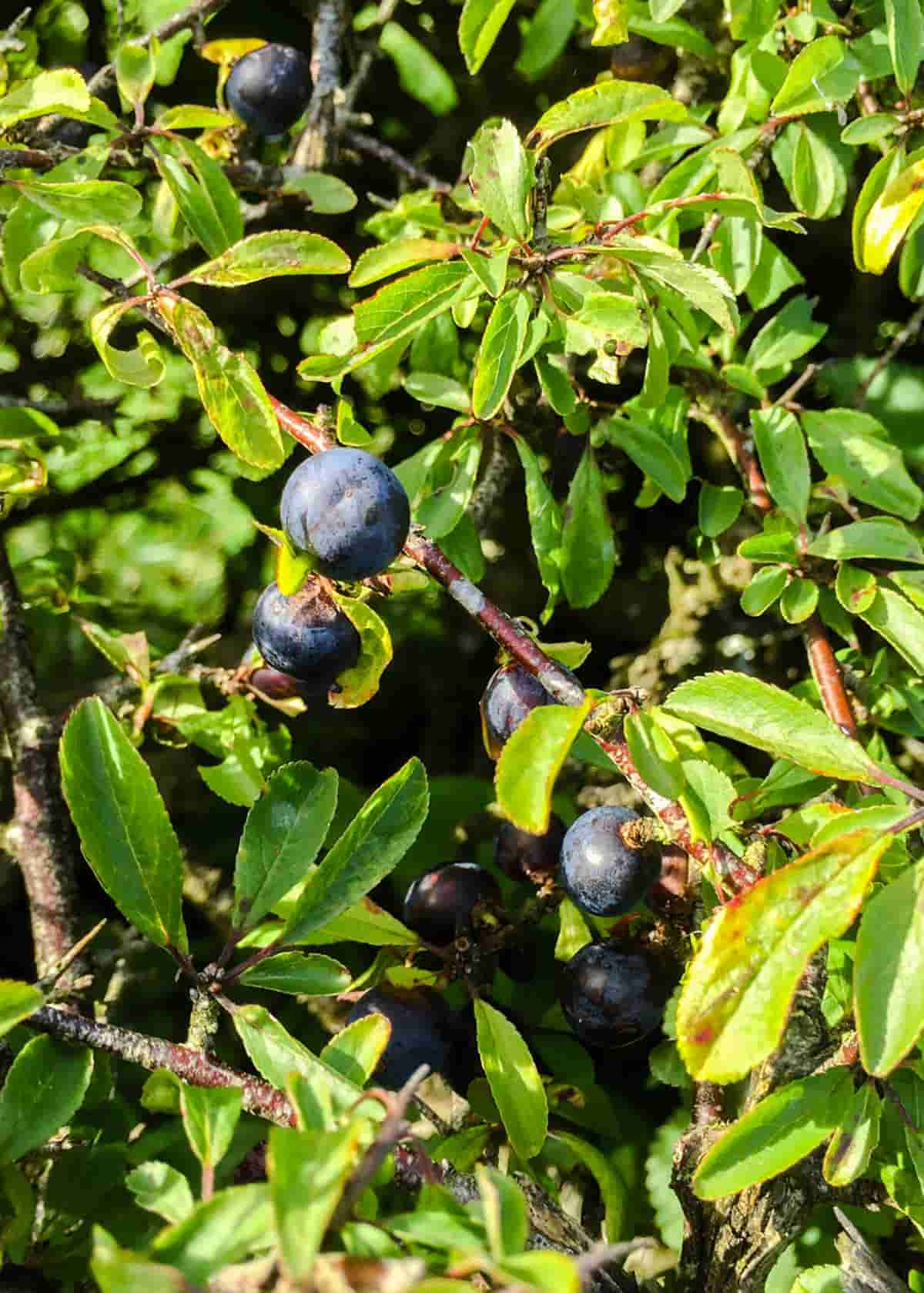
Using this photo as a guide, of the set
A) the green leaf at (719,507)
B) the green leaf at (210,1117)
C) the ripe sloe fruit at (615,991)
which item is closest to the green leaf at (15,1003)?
the green leaf at (210,1117)

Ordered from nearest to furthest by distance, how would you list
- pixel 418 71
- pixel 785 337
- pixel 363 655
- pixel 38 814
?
pixel 363 655 → pixel 38 814 → pixel 785 337 → pixel 418 71

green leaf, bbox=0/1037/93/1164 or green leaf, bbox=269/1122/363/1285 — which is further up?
green leaf, bbox=269/1122/363/1285

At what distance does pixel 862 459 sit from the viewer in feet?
4.33

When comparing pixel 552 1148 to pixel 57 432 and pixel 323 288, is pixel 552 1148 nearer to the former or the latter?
pixel 57 432

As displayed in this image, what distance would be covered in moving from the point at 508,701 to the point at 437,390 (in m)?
0.41

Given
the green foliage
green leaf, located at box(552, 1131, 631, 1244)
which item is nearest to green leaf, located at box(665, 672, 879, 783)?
the green foliage

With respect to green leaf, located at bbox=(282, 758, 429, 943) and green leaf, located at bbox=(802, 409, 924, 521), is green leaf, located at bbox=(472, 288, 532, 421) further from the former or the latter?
green leaf, located at bbox=(802, 409, 924, 521)

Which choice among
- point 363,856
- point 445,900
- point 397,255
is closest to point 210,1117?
point 363,856

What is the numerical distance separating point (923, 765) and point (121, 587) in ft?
3.71

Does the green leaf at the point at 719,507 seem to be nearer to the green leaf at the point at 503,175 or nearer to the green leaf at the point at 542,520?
the green leaf at the point at 542,520

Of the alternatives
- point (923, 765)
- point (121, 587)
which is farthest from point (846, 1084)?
point (121, 587)

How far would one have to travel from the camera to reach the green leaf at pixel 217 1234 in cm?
57

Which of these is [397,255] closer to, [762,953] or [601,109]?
[601,109]

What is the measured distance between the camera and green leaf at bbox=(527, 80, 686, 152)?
3.48 feet
